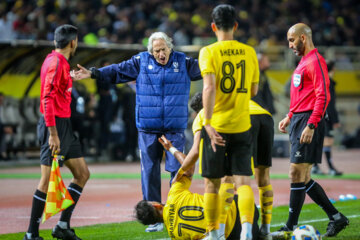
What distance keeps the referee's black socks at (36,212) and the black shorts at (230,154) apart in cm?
195

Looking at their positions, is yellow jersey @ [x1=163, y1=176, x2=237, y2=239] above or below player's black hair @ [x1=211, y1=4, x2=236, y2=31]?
below

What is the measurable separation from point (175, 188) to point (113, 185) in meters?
7.28

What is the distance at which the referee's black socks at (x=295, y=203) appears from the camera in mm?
7938

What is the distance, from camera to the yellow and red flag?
745 cm

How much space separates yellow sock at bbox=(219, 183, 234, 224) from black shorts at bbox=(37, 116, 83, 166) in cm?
182

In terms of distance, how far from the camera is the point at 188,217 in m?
7.12

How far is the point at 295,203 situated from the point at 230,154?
1.59m

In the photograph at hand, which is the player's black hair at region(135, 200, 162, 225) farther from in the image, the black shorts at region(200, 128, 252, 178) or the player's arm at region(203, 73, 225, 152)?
the player's arm at region(203, 73, 225, 152)

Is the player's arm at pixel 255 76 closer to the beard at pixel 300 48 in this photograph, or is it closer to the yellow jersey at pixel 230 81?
the yellow jersey at pixel 230 81

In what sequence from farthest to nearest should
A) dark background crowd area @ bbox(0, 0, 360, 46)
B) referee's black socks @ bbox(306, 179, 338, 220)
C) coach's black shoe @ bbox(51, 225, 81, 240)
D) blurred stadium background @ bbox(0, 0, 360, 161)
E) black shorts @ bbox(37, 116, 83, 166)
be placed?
dark background crowd area @ bbox(0, 0, 360, 46) < blurred stadium background @ bbox(0, 0, 360, 161) < referee's black socks @ bbox(306, 179, 338, 220) < coach's black shoe @ bbox(51, 225, 81, 240) < black shorts @ bbox(37, 116, 83, 166)

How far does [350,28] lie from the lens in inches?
1351

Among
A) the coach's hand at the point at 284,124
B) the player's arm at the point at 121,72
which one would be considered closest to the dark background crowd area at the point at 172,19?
the player's arm at the point at 121,72

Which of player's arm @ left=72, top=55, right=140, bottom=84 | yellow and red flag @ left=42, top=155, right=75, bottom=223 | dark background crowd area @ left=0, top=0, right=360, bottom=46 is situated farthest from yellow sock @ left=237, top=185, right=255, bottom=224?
dark background crowd area @ left=0, top=0, right=360, bottom=46

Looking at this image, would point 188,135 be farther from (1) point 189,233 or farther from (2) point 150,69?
(1) point 189,233
